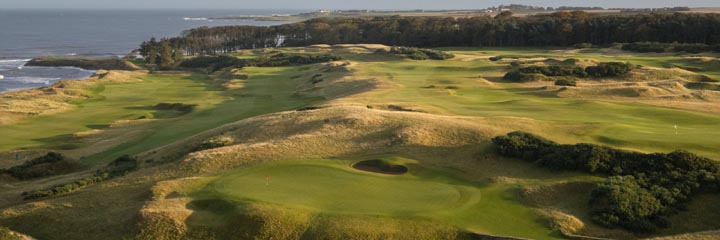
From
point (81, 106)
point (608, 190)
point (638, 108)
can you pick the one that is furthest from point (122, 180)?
point (81, 106)

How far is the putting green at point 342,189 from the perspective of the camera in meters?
20.5

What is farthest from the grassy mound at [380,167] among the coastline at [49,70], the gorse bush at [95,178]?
the coastline at [49,70]

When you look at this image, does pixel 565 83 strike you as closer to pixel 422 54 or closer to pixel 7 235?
Answer: pixel 422 54

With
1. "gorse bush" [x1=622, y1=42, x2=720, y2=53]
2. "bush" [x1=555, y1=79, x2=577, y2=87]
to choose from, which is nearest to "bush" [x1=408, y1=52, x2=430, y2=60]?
"gorse bush" [x1=622, y1=42, x2=720, y2=53]

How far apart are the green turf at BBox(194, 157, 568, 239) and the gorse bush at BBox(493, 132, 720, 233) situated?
256 cm

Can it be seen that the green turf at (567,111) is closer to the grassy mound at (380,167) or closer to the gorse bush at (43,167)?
the grassy mound at (380,167)

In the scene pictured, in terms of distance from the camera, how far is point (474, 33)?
12888 cm

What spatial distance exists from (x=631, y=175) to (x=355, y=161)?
1054 centimetres

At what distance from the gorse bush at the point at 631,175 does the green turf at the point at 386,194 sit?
2.56 meters

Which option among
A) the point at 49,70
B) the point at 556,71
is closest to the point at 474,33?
the point at 556,71

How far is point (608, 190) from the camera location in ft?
68.3

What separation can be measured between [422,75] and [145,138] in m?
33.6

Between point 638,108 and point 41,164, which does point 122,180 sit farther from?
point 638,108

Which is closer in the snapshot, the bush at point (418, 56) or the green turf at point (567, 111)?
the green turf at point (567, 111)
